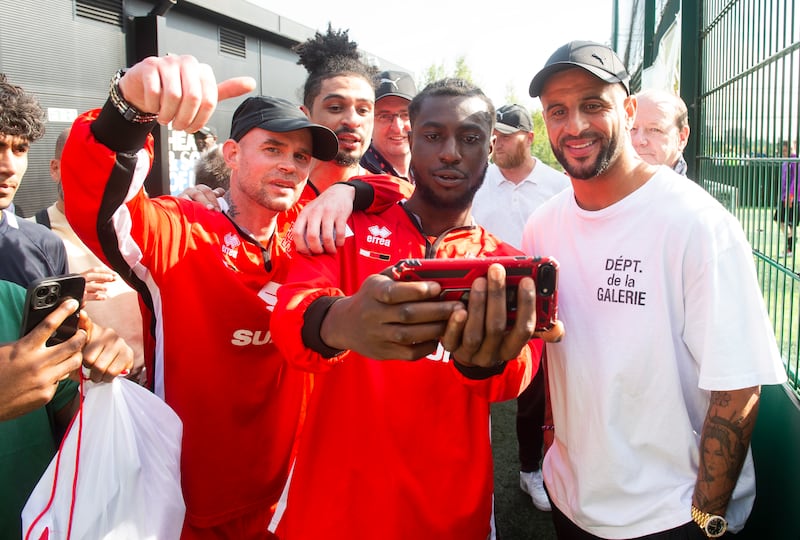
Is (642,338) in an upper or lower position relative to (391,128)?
lower

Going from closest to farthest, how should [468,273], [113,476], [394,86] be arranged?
[468,273], [113,476], [394,86]

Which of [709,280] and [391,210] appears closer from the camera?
[709,280]

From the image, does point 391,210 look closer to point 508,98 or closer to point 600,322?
point 600,322

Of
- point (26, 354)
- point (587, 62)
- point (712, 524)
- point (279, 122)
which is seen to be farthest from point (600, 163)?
point (26, 354)

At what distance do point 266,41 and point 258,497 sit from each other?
431 inches

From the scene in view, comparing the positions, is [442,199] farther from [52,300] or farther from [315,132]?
[52,300]

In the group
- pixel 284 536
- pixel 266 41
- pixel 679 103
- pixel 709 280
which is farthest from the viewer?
pixel 266 41

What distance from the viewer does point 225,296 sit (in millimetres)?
2324

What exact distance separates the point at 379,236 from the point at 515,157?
9.79 ft

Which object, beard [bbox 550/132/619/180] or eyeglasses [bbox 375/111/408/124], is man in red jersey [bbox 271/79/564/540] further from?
eyeglasses [bbox 375/111/408/124]

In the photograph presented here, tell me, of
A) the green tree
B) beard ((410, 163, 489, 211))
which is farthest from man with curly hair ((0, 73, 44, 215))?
the green tree

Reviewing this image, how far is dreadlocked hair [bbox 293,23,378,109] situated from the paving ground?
2770mm

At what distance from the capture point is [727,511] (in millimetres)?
1857

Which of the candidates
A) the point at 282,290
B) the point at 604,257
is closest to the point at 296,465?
the point at 282,290
